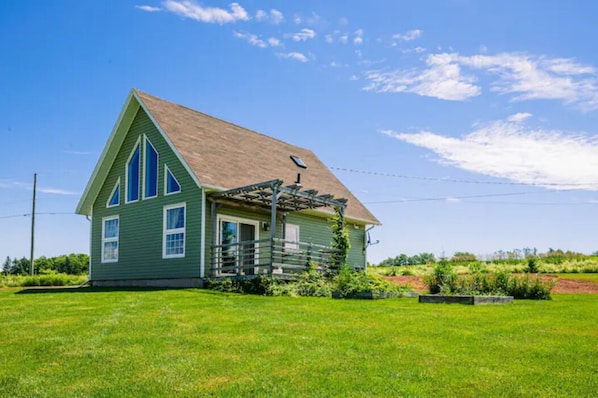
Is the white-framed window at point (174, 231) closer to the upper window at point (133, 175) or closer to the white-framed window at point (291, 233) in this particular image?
the upper window at point (133, 175)

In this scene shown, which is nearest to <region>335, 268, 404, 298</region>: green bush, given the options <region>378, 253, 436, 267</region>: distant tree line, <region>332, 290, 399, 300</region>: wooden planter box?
<region>332, 290, 399, 300</region>: wooden planter box

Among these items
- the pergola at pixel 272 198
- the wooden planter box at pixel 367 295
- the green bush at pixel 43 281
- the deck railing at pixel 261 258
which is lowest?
the green bush at pixel 43 281

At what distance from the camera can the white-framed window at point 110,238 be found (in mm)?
20453

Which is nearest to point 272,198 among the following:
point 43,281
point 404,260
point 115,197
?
point 115,197

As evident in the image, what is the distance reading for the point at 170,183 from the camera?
18.3 m

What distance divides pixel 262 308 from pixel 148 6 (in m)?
8.27

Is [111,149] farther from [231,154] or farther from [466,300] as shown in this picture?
[466,300]

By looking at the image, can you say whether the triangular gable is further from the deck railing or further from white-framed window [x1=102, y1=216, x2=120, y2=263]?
the deck railing

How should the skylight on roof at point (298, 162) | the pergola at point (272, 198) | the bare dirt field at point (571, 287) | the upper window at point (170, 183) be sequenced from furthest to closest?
the skylight on roof at point (298, 162), the upper window at point (170, 183), the bare dirt field at point (571, 287), the pergola at point (272, 198)

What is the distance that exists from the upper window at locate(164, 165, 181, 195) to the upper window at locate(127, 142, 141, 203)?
6.11 ft

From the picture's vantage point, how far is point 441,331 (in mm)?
7527

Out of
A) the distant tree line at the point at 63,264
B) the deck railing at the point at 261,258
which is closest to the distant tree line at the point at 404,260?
the deck railing at the point at 261,258

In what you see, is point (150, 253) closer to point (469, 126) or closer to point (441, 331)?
point (469, 126)

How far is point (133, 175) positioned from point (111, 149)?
151 centimetres
